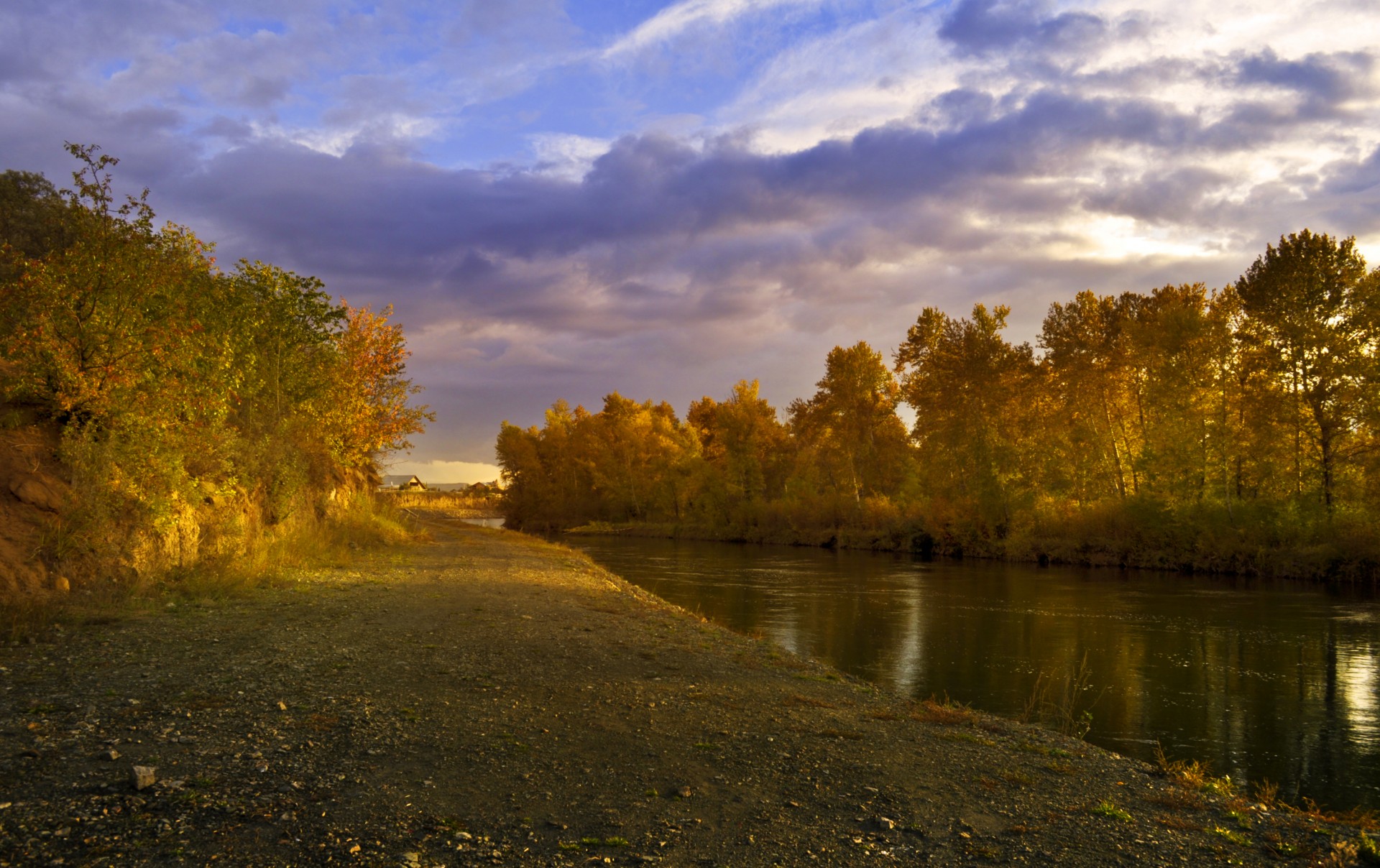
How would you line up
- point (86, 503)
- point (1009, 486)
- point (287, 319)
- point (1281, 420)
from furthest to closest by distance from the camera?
1. point (1009, 486)
2. point (1281, 420)
3. point (287, 319)
4. point (86, 503)

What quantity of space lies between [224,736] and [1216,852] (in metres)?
8.70

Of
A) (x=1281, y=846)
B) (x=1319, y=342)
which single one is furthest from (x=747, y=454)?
(x=1281, y=846)

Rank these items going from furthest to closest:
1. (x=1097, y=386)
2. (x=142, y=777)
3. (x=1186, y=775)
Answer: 1. (x=1097, y=386)
2. (x=1186, y=775)
3. (x=142, y=777)

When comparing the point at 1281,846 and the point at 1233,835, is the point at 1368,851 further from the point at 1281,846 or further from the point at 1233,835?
the point at 1233,835

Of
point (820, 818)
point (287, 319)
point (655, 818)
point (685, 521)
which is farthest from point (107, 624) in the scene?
point (685, 521)

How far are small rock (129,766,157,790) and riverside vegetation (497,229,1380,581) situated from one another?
37.6m

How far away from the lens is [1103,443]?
150 feet

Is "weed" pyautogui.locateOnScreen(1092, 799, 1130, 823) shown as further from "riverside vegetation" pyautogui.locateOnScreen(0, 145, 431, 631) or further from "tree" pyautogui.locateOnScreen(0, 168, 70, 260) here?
"tree" pyautogui.locateOnScreen(0, 168, 70, 260)

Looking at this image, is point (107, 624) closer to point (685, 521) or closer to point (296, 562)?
point (296, 562)

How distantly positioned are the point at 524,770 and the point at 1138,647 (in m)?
17.0

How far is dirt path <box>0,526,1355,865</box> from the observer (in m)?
5.50

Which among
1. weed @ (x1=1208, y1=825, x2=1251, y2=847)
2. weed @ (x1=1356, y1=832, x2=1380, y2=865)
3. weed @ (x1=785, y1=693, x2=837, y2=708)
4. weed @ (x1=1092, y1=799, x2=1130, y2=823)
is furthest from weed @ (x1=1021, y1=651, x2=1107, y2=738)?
weed @ (x1=1356, y1=832, x2=1380, y2=865)

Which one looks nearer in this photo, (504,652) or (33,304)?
(504,652)

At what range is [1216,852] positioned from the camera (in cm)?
623
